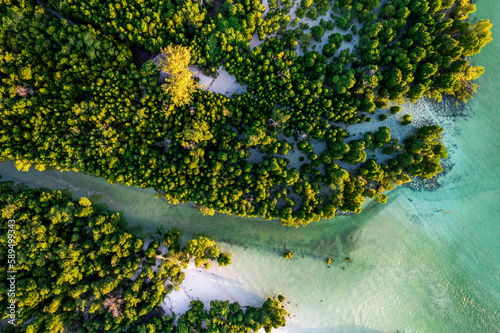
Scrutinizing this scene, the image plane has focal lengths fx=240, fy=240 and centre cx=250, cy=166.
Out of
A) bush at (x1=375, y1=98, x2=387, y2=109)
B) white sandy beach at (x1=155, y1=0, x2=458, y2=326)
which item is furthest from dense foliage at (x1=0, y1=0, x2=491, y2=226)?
white sandy beach at (x1=155, y1=0, x2=458, y2=326)

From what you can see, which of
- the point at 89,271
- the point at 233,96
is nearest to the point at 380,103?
the point at 233,96

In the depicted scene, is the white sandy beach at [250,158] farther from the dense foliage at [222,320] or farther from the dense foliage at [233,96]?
the dense foliage at [222,320]

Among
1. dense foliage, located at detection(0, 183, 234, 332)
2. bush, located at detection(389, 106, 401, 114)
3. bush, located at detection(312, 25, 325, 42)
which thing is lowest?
dense foliage, located at detection(0, 183, 234, 332)

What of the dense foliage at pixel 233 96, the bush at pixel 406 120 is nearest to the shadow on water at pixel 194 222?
the dense foliage at pixel 233 96

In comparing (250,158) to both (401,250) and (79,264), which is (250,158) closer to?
(79,264)

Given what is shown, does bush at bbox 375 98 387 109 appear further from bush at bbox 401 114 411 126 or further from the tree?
the tree
